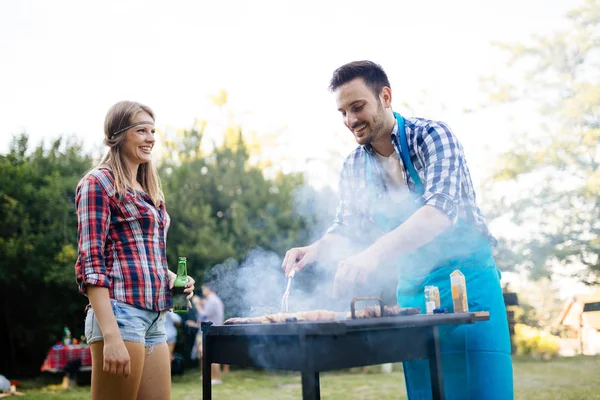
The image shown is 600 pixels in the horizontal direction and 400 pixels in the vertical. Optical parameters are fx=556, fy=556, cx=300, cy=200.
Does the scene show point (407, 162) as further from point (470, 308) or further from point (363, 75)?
point (470, 308)

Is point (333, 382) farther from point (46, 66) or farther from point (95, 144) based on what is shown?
point (46, 66)

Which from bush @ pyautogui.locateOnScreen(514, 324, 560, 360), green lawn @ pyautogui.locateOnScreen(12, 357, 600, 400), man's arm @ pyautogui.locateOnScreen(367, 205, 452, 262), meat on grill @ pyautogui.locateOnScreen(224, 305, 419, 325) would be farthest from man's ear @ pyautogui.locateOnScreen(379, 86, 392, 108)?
bush @ pyautogui.locateOnScreen(514, 324, 560, 360)

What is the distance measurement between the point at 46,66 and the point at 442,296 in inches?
715

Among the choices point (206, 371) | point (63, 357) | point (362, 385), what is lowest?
point (362, 385)

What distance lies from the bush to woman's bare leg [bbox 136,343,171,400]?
43.6 ft

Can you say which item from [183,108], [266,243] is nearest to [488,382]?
[266,243]

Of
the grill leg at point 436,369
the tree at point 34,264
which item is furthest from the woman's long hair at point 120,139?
the tree at point 34,264

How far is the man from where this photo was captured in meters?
2.21

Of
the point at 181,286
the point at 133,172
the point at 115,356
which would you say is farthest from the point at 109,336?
the point at 133,172

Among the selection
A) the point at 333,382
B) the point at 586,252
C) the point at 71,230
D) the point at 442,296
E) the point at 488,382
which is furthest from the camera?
the point at 586,252

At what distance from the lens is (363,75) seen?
255cm

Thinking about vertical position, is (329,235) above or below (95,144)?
below

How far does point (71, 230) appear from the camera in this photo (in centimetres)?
1337

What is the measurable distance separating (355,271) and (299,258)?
0.89 metres
